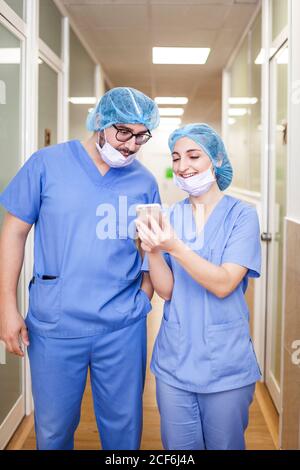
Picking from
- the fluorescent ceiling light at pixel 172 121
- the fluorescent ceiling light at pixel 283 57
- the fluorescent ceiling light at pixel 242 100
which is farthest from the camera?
the fluorescent ceiling light at pixel 172 121

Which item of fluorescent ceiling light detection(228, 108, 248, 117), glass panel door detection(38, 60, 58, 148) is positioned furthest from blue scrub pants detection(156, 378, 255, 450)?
fluorescent ceiling light detection(228, 108, 248, 117)

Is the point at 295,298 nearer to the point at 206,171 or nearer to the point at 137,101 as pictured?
the point at 206,171

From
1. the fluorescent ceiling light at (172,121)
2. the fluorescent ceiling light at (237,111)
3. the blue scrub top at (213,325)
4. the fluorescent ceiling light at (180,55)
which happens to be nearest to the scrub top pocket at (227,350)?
the blue scrub top at (213,325)

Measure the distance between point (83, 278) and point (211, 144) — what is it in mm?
529

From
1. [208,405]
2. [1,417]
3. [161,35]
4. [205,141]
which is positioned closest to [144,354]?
[208,405]

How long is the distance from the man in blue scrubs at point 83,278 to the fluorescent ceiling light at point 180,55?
2954 millimetres

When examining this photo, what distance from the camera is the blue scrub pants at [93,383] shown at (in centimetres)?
137

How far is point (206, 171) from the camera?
4.38 feet

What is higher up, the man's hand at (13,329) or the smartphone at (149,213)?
the smartphone at (149,213)

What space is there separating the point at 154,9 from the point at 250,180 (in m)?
1.36

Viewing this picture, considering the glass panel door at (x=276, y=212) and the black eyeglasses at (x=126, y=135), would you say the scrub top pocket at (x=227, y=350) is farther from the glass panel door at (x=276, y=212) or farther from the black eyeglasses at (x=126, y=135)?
the glass panel door at (x=276, y=212)

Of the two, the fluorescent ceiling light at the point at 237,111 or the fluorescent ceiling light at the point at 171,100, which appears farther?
the fluorescent ceiling light at the point at 171,100

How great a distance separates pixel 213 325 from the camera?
1.26 metres

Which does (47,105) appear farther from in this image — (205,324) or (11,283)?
(205,324)
